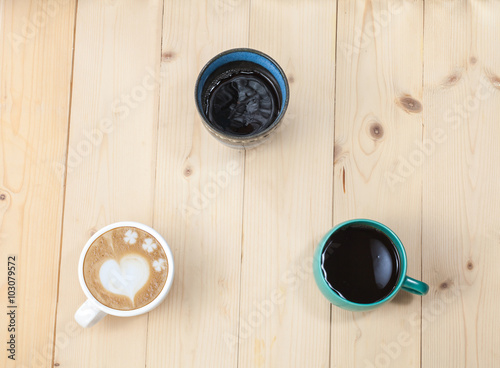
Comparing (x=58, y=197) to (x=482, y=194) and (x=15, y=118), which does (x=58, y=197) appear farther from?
(x=482, y=194)

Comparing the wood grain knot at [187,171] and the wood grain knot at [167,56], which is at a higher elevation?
the wood grain knot at [167,56]

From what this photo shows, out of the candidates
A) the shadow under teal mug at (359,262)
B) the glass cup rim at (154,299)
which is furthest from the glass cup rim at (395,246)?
the glass cup rim at (154,299)

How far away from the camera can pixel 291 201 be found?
83 centimetres

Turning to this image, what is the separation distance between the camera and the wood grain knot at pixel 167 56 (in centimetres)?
86

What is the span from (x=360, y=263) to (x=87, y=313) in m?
0.45

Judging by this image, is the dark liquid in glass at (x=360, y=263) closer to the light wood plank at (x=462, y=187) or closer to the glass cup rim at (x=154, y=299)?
the light wood plank at (x=462, y=187)

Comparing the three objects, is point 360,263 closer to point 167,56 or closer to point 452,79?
point 452,79

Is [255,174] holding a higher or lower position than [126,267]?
higher

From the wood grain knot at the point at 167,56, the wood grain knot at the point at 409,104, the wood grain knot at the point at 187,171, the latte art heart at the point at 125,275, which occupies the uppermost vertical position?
the wood grain knot at the point at 167,56

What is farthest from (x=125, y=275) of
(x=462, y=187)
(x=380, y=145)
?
(x=462, y=187)

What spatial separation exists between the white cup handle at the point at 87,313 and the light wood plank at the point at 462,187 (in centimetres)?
56

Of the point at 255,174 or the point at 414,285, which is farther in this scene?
the point at 255,174

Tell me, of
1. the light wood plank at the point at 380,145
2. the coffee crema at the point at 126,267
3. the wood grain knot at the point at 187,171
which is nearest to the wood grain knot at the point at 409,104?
the light wood plank at the point at 380,145

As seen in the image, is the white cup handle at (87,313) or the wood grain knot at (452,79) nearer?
the white cup handle at (87,313)
